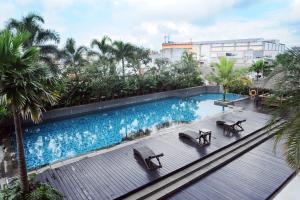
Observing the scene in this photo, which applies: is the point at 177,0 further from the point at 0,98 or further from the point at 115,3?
the point at 0,98

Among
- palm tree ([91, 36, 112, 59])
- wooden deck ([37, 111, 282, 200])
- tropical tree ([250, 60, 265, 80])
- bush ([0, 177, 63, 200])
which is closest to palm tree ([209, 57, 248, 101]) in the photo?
tropical tree ([250, 60, 265, 80])

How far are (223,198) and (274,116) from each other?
10.3 ft

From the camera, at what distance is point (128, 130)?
41.5 ft

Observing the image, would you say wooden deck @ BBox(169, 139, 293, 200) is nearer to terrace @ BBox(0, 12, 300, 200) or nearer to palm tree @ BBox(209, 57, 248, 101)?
terrace @ BBox(0, 12, 300, 200)

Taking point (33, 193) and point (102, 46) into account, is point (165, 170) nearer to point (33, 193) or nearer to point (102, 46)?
point (33, 193)

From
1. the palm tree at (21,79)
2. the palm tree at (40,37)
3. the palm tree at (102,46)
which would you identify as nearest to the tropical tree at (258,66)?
the palm tree at (102,46)

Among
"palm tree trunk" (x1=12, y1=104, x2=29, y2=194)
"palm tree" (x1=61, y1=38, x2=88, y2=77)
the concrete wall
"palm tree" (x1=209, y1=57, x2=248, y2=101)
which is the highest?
"palm tree" (x1=61, y1=38, x2=88, y2=77)

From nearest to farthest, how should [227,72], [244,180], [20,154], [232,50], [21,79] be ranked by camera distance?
[21,79]
[20,154]
[244,180]
[227,72]
[232,50]

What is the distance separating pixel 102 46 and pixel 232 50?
85.7ft

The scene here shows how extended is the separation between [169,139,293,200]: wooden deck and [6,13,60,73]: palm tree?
1320 cm

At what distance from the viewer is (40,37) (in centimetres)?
1515

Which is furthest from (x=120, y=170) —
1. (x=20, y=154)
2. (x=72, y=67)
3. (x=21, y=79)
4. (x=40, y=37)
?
(x=40, y=37)

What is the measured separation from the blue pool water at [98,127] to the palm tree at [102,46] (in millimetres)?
6003

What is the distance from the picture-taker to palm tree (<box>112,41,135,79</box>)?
19.6m
